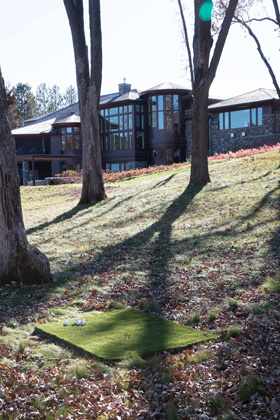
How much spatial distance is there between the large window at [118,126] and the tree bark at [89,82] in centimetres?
1897

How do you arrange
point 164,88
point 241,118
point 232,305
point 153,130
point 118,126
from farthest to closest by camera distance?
point 118,126 < point 153,130 < point 164,88 < point 241,118 < point 232,305

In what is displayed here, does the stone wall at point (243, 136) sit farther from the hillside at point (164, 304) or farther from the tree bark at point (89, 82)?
the tree bark at point (89, 82)

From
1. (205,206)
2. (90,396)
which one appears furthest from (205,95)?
(90,396)

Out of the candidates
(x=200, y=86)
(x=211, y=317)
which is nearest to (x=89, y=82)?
(x=200, y=86)

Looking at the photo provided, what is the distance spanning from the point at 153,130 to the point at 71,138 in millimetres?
7302

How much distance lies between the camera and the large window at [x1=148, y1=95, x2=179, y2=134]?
1310 inches

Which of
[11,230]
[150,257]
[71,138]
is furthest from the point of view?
[71,138]

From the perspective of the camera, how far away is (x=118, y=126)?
35250mm

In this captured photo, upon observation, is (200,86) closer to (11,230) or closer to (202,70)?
(202,70)

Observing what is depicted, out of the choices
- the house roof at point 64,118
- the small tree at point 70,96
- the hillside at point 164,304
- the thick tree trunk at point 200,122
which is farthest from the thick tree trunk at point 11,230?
the small tree at point 70,96

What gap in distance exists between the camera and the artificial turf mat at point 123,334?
14.8ft

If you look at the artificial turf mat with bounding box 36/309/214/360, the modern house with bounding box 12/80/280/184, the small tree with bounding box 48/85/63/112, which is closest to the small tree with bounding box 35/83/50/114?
the small tree with bounding box 48/85/63/112

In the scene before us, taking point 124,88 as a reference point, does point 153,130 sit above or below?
below

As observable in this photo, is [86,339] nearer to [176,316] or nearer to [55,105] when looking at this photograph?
[176,316]
